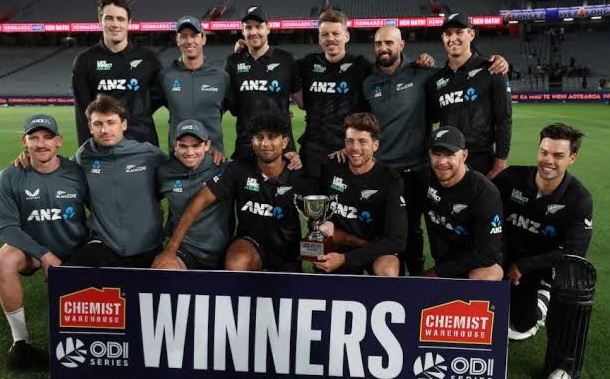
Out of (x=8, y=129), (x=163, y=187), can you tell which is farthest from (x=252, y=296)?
(x=8, y=129)

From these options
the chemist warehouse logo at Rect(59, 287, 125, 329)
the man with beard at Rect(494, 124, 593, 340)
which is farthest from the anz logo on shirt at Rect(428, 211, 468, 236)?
the chemist warehouse logo at Rect(59, 287, 125, 329)

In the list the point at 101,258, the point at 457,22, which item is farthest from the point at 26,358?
the point at 457,22

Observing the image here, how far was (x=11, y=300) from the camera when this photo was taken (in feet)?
11.2

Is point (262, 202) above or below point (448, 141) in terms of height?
below

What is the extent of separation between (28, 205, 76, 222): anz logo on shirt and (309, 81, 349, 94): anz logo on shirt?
7.00ft

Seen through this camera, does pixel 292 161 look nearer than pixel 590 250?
Yes

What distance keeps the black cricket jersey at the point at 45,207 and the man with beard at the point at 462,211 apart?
2.34 meters

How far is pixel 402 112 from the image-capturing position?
4441mm

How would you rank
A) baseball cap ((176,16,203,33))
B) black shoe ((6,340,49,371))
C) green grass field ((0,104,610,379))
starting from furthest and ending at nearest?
baseball cap ((176,16,203,33)) < green grass field ((0,104,610,379)) < black shoe ((6,340,49,371))

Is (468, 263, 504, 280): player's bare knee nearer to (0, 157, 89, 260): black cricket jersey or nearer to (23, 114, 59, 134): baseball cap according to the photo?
(0, 157, 89, 260): black cricket jersey

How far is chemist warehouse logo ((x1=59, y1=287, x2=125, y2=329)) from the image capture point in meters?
2.90

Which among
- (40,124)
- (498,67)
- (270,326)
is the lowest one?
(270,326)

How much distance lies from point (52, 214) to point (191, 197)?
2.93 feet

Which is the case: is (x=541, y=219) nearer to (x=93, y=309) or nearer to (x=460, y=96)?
(x=460, y=96)
